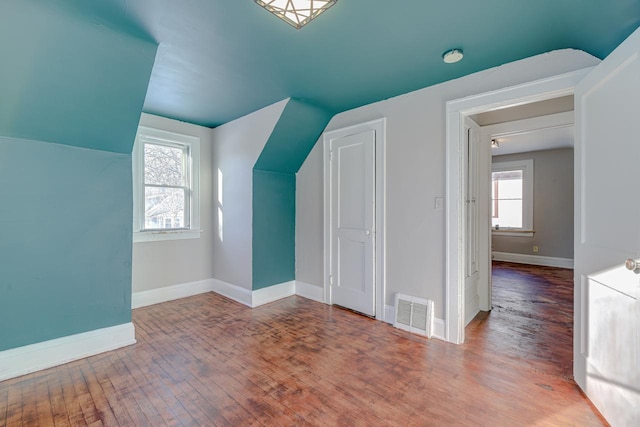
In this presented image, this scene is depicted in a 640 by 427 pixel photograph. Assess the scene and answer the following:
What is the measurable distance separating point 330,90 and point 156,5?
163 centimetres

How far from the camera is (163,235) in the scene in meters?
3.81

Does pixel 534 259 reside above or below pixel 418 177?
below

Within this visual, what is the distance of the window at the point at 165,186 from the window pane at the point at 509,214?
21.7 ft

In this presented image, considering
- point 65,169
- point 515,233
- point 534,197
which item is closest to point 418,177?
point 65,169

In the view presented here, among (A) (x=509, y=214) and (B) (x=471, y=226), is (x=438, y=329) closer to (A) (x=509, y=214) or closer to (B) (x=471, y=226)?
(B) (x=471, y=226)

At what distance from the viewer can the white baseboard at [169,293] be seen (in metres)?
3.60

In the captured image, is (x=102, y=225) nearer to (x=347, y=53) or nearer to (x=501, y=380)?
(x=347, y=53)

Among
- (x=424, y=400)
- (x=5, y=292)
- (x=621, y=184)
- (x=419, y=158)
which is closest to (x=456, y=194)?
(x=419, y=158)

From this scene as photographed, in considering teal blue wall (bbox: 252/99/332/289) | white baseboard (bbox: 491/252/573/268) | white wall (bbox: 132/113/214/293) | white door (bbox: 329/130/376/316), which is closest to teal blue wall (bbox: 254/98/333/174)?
teal blue wall (bbox: 252/99/332/289)

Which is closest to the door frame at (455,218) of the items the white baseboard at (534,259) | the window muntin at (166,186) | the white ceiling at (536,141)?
the white ceiling at (536,141)

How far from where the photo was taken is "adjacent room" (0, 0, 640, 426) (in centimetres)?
170

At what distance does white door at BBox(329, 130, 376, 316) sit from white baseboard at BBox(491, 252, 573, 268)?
4962 millimetres

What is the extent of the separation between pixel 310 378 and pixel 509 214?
6.49 m

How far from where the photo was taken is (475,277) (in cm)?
334
